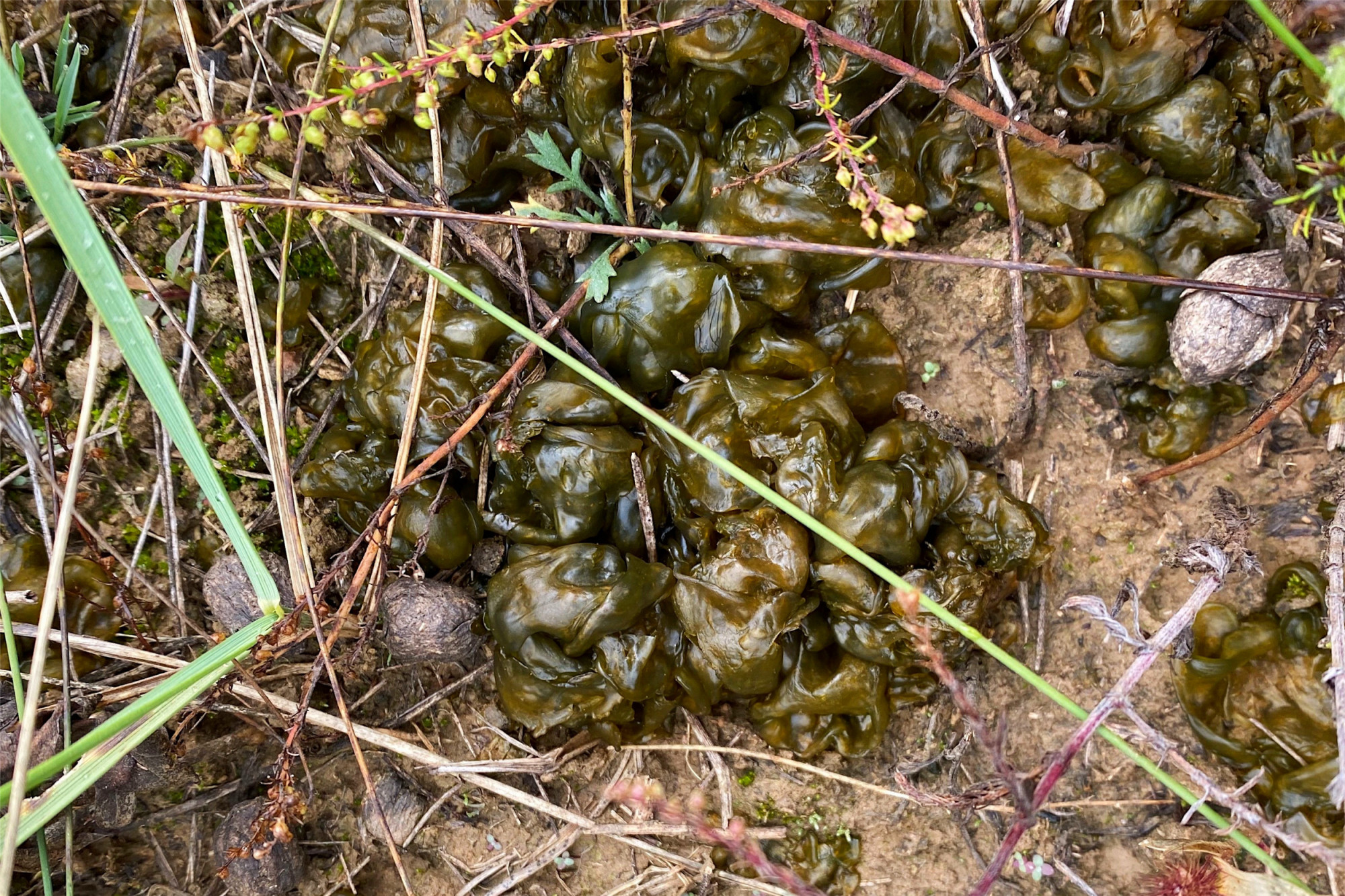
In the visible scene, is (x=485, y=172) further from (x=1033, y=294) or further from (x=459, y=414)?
(x=1033, y=294)

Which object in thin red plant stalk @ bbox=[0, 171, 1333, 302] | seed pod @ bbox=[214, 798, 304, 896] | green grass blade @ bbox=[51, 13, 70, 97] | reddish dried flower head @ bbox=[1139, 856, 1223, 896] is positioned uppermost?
green grass blade @ bbox=[51, 13, 70, 97]

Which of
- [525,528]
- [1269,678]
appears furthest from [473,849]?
[1269,678]

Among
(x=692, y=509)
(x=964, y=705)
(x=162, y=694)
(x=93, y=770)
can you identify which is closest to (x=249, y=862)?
(x=93, y=770)

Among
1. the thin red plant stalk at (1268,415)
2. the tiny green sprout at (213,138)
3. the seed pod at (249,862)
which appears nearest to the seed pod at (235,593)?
the seed pod at (249,862)

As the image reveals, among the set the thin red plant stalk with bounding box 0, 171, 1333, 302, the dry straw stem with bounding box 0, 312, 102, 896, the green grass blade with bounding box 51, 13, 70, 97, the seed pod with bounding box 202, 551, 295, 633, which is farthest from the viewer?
the seed pod with bounding box 202, 551, 295, 633

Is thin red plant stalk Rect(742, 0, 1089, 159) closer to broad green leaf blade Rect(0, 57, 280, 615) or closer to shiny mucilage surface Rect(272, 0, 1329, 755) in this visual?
shiny mucilage surface Rect(272, 0, 1329, 755)

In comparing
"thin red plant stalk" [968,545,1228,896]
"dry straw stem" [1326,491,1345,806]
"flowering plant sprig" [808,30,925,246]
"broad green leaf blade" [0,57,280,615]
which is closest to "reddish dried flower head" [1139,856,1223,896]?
"dry straw stem" [1326,491,1345,806]

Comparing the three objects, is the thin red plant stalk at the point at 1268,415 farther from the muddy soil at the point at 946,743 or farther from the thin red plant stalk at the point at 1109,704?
the thin red plant stalk at the point at 1109,704
